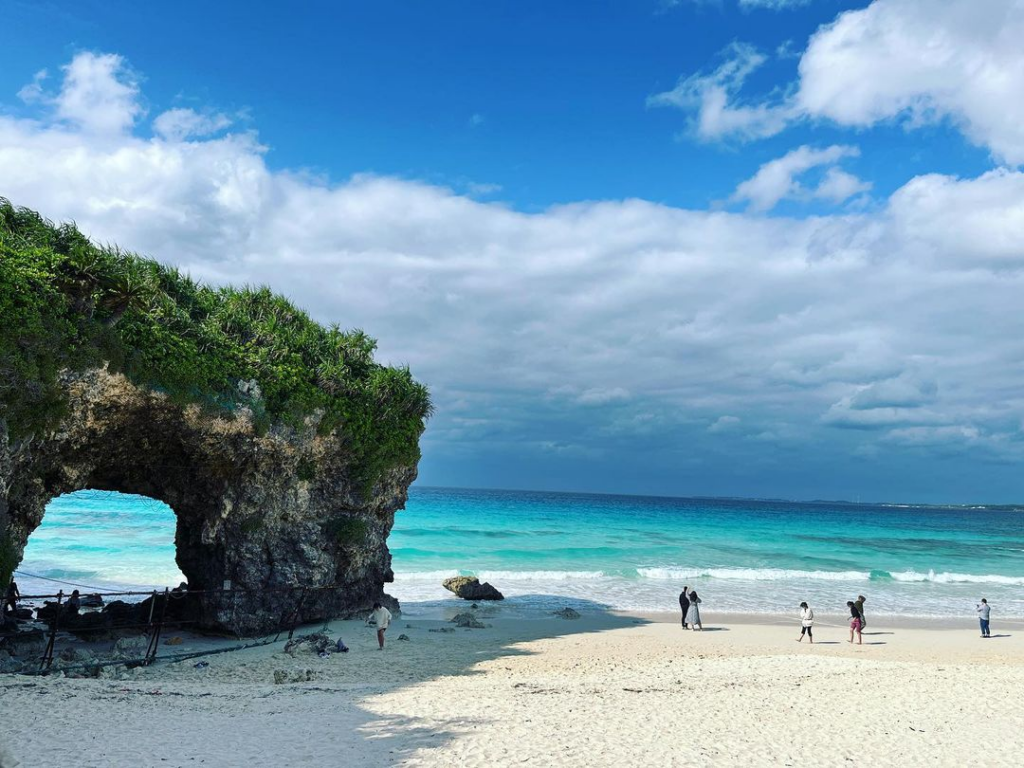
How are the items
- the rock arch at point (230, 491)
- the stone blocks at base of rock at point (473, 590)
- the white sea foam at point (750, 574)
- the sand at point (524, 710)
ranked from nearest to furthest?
the sand at point (524, 710) → the rock arch at point (230, 491) → the stone blocks at base of rock at point (473, 590) → the white sea foam at point (750, 574)

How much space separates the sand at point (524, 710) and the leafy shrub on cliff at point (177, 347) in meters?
5.46

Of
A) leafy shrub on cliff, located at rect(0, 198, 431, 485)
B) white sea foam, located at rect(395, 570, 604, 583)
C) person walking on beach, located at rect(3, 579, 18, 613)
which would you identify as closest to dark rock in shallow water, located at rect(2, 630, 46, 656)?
person walking on beach, located at rect(3, 579, 18, 613)

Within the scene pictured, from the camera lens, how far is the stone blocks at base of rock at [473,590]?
27.5 meters

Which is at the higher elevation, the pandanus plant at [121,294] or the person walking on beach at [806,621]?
the pandanus plant at [121,294]

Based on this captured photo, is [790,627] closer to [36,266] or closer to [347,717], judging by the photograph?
[347,717]

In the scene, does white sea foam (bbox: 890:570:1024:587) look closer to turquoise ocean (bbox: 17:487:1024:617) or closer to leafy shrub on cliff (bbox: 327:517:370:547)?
turquoise ocean (bbox: 17:487:1024:617)

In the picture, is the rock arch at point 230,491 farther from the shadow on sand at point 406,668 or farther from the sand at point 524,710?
the sand at point 524,710

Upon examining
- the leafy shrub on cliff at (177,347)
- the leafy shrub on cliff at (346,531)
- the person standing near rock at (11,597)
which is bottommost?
the person standing near rock at (11,597)

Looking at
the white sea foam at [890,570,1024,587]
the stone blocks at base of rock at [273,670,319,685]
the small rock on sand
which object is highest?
the white sea foam at [890,570,1024,587]

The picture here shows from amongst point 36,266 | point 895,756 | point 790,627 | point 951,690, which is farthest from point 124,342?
point 790,627

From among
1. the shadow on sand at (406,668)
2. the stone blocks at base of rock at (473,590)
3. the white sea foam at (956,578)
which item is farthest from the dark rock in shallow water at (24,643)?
the white sea foam at (956,578)

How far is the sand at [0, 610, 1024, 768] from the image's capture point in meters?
9.06

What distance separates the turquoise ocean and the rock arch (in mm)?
6372

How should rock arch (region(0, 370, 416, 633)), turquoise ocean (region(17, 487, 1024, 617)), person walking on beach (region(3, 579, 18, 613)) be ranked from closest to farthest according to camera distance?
person walking on beach (region(3, 579, 18, 613)) → rock arch (region(0, 370, 416, 633)) → turquoise ocean (region(17, 487, 1024, 617))
